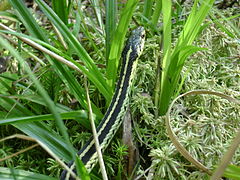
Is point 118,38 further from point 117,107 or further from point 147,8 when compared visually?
point 147,8

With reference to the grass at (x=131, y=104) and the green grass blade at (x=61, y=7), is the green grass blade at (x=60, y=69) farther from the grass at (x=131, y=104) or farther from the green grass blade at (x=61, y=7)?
the green grass blade at (x=61, y=7)

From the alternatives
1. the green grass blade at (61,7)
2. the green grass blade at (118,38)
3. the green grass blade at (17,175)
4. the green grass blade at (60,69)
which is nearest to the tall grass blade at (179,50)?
the green grass blade at (118,38)

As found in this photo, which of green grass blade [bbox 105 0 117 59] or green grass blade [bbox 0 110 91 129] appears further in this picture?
green grass blade [bbox 105 0 117 59]

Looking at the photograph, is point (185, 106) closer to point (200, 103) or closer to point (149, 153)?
point (200, 103)

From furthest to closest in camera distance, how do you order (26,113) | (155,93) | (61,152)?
(155,93)
(26,113)
(61,152)

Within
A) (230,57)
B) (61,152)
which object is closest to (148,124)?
(61,152)

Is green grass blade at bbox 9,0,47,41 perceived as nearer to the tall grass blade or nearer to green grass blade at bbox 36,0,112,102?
green grass blade at bbox 36,0,112,102

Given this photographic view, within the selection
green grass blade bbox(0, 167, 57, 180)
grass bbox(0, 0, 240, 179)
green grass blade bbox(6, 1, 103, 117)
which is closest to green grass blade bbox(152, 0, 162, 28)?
grass bbox(0, 0, 240, 179)

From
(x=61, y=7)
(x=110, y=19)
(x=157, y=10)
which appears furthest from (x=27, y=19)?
(x=157, y=10)
